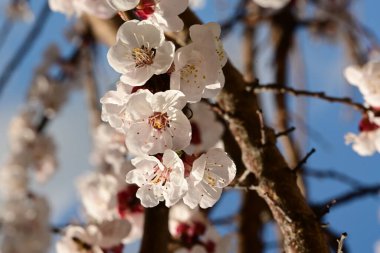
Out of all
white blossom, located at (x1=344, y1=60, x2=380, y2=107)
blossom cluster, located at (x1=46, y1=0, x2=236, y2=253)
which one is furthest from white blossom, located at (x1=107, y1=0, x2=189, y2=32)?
white blossom, located at (x1=344, y1=60, x2=380, y2=107)

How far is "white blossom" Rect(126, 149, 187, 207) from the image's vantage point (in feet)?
2.31

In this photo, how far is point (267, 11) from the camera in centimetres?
262

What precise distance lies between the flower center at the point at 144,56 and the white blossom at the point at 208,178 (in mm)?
140

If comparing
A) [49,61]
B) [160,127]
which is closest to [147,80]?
[160,127]

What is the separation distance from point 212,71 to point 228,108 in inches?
11.0

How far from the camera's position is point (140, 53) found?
2.37 feet

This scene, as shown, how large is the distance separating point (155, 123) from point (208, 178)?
4.1 inches

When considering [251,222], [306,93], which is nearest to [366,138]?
[306,93]

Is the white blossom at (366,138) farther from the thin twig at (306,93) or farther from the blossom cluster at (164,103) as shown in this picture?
the blossom cluster at (164,103)

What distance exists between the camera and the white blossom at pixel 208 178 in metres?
0.73

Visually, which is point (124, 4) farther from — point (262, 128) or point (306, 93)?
point (306, 93)

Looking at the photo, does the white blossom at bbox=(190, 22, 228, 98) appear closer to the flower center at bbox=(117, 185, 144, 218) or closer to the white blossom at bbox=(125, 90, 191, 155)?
the white blossom at bbox=(125, 90, 191, 155)

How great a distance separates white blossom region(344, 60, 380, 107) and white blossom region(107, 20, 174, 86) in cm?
47

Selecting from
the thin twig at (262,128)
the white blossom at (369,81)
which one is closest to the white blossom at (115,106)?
the thin twig at (262,128)
